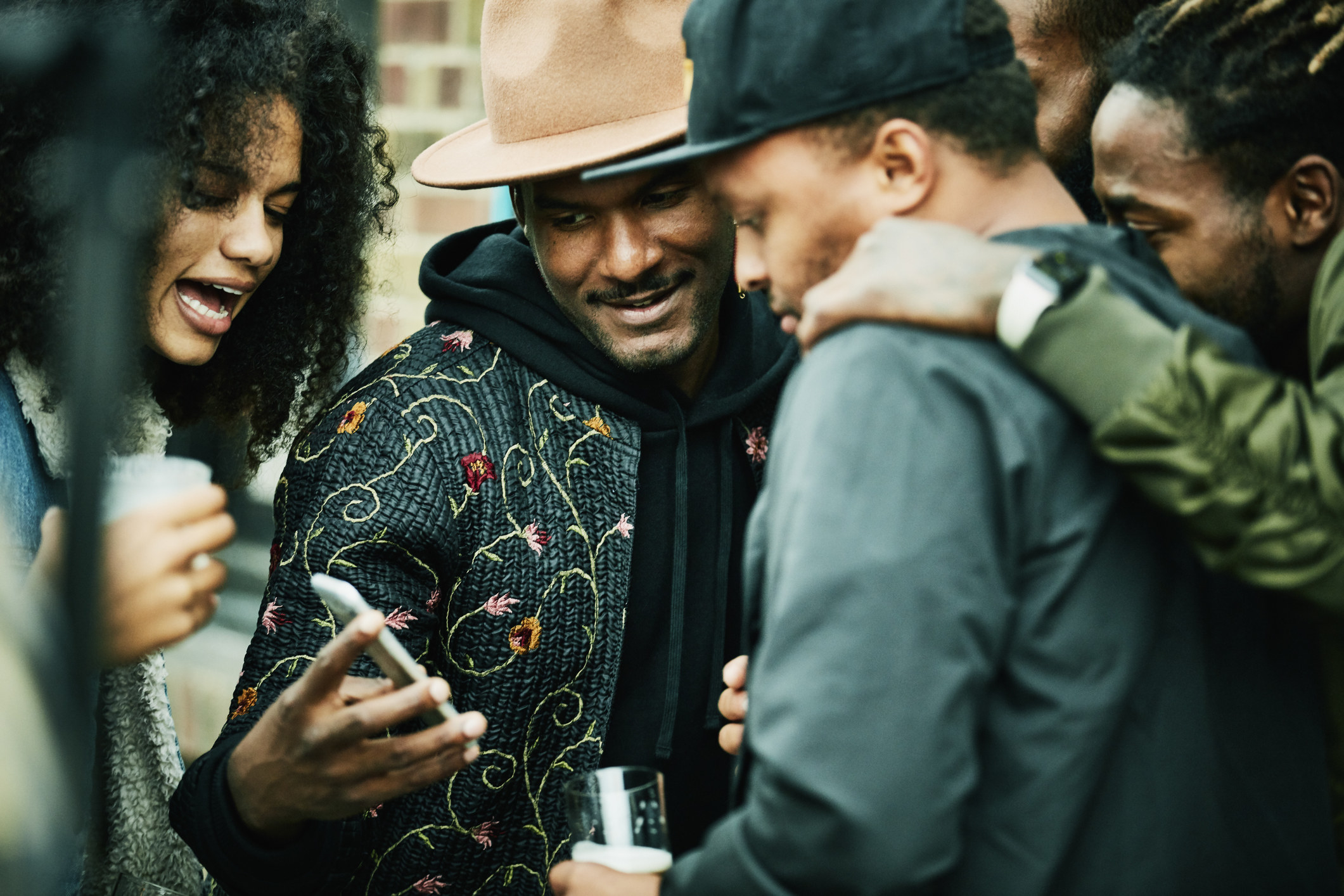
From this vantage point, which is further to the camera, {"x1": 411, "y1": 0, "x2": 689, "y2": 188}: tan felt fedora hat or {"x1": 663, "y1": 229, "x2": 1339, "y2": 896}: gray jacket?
{"x1": 411, "y1": 0, "x2": 689, "y2": 188}: tan felt fedora hat

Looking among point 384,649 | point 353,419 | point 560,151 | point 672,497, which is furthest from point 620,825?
point 560,151

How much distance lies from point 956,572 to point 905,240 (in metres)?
0.32

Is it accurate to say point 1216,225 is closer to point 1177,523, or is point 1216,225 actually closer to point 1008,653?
point 1177,523

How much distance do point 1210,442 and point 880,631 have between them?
0.33 m

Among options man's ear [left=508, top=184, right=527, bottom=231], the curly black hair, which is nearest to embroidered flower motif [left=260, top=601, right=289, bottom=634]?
the curly black hair

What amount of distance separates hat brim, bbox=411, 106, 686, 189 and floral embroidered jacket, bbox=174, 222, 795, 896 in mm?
333

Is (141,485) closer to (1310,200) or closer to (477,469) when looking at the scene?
(477,469)

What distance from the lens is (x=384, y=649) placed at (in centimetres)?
136

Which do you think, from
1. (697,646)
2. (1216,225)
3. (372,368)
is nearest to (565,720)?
(697,646)

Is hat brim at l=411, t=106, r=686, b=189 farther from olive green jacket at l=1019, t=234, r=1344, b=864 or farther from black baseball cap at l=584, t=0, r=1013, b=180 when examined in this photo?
olive green jacket at l=1019, t=234, r=1344, b=864

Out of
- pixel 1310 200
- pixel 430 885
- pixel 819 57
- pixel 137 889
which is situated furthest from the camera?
pixel 430 885

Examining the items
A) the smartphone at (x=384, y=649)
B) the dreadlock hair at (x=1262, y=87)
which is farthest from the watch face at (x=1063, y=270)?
the smartphone at (x=384, y=649)

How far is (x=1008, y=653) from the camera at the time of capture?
1.05 m

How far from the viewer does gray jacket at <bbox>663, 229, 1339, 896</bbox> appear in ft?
3.20
